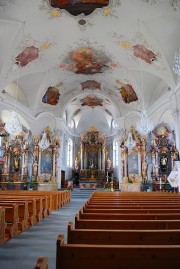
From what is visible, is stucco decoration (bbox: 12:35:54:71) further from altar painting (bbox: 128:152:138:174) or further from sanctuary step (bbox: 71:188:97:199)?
altar painting (bbox: 128:152:138:174)

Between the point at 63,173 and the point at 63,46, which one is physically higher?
the point at 63,46

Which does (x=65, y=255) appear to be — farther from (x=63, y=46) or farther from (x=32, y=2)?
(x=63, y=46)

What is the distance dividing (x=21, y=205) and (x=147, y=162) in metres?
15.0

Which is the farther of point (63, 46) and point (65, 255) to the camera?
point (63, 46)

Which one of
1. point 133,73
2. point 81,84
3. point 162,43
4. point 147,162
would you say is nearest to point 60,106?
point 81,84

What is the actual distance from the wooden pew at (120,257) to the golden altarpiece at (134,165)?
17942 mm

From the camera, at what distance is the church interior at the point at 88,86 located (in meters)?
11.2

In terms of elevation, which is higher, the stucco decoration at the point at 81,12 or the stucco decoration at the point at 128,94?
the stucco decoration at the point at 81,12

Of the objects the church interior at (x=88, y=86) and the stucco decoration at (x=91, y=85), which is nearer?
the church interior at (x=88, y=86)

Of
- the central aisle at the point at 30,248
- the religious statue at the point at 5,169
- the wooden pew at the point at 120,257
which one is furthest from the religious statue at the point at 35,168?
the wooden pew at the point at 120,257

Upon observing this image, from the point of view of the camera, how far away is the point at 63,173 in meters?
24.8

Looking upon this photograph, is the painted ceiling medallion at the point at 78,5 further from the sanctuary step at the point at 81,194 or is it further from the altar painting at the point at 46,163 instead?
the altar painting at the point at 46,163

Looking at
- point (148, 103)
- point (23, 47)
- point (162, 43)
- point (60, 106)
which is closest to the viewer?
point (162, 43)

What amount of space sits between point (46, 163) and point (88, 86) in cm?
766
